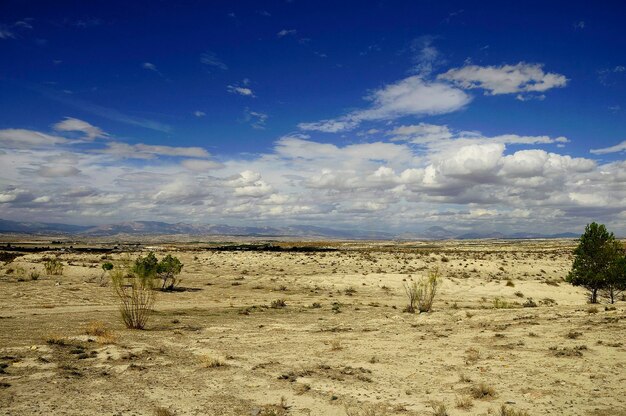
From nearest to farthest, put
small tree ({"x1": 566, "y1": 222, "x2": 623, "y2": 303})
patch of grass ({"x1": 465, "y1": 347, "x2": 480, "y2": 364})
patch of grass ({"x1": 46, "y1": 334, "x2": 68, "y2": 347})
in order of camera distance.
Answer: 1. patch of grass ({"x1": 465, "y1": 347, "x2": 480, "y2": 364})
2. patch of grass ({"x1": 46, "y1": 334, "x2": 68, "y2": 347})
3. small tree ({"x1": 566, "y1": 222, "x2": 623, "y2": 303})

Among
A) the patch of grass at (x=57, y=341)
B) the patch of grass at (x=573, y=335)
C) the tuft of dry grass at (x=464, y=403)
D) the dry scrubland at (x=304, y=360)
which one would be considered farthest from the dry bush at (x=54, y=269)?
the patch of grass at (x=573, y=335)

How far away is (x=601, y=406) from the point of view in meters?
8.12

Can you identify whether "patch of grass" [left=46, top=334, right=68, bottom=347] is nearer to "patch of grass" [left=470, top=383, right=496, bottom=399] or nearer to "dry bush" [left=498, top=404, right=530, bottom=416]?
"patch of grass" [left=470, top=383, right=496, bottom=399]

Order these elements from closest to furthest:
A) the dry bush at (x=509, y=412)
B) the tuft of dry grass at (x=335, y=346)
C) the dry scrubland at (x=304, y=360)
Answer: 1. the dry bush at (x=509, y=412)
2. the dry scrubland at (x=304, y=360)
3. the tuft of dry grass at (x=335, y=346)

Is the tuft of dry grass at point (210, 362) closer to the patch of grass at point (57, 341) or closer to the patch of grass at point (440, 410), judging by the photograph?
the patch of grass at point (57, 341)

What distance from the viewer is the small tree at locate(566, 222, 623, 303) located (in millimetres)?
25812

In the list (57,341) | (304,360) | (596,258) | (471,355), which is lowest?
(304,360)

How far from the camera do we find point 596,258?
26.4 meters

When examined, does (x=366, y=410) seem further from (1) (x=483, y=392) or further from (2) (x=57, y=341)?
(2) (x=57, y=341)

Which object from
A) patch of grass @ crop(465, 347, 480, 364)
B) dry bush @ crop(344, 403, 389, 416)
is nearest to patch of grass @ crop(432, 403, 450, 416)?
dry bush @ crop(344, 403, 389, 416)

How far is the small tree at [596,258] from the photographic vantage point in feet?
84.7

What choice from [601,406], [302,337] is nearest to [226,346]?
[302,337]

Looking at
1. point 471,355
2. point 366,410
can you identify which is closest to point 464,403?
point 366,410

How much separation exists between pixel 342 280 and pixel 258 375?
28924 millimetres
